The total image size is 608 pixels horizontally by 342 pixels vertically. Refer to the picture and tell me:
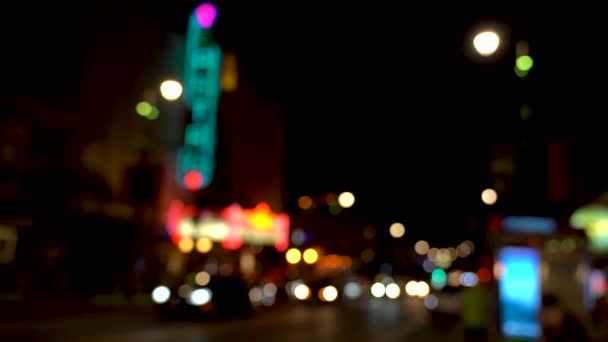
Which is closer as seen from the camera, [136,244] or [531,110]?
[531,110]

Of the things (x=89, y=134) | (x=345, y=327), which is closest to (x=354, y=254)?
(x=89, y=134)

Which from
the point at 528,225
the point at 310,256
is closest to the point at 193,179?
the point at 528,225

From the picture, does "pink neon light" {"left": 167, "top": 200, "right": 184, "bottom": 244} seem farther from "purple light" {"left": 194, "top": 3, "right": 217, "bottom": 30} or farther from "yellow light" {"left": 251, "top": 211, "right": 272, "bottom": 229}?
"yellow light" {"left": 251, "top": 211, "right": 272, "bottom": 229}

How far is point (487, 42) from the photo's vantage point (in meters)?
13.6

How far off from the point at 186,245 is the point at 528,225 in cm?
3451

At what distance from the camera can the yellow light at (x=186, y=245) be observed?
45719 mm

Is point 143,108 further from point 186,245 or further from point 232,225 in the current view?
point 232,225

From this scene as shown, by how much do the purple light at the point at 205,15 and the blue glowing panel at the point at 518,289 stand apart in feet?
94.2

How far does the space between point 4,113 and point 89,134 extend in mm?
4724

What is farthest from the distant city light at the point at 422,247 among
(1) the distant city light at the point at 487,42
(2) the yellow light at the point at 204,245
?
(1) the distant city light at the point at 487,42

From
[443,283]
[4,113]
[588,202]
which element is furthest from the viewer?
[443,283]

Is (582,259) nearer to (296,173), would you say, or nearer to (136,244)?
(136,244)

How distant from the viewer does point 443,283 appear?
52.8m

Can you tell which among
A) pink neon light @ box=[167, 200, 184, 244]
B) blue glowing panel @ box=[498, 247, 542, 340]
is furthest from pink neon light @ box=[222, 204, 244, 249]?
blue glowing panel @ box=[498, 247, 542, 340]
